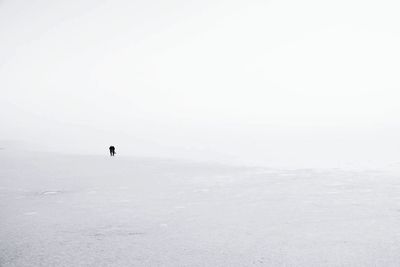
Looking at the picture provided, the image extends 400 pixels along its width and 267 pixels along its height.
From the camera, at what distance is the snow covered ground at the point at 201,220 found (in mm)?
7613

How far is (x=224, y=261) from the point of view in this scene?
7.35 meters

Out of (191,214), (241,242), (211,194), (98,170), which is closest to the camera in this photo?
(241,242)

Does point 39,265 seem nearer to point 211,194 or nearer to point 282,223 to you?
point 282,223

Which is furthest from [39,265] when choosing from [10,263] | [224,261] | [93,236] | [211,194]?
[211,194]

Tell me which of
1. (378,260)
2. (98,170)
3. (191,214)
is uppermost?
(98,170)

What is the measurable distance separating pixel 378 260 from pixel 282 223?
299 centimetres

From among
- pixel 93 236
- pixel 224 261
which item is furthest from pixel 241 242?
pixel 93 236

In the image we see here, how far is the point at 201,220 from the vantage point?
10391mm

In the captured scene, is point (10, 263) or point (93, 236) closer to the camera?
point (10, 263)

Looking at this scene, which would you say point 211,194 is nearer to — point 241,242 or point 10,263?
point 241,242

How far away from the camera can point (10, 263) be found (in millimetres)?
7258

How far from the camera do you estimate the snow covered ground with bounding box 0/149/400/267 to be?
25.0ft

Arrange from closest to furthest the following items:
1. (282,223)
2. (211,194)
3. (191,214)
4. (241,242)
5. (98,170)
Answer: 1. (241,242)
2. (282,223)
3. (191,214)
4. (211,194)
5. (98,170)

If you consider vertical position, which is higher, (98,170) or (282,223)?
(98,170)
